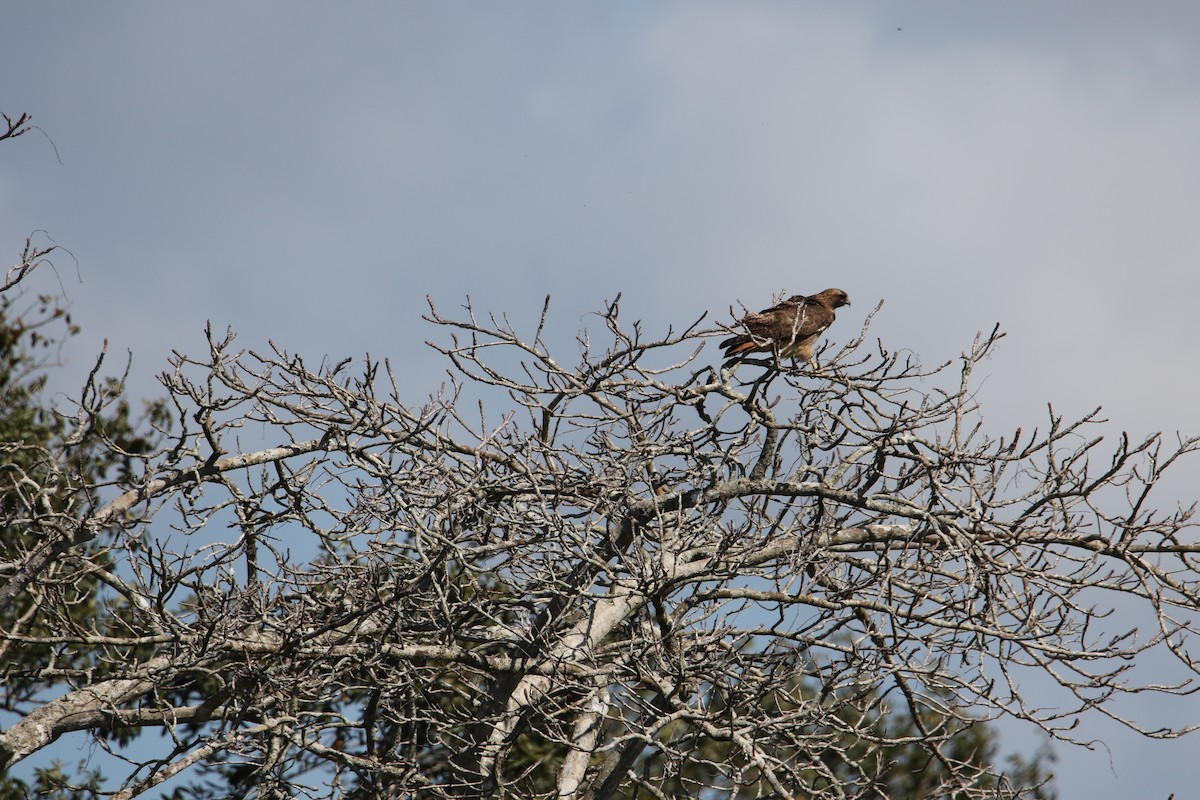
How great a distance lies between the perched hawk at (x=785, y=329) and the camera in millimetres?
7457

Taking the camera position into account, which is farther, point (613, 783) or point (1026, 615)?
point (613, 783)

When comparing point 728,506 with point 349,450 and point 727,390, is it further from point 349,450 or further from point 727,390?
point 349,450

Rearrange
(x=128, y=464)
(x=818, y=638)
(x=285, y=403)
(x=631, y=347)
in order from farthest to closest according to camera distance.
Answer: (x=128, y=464)
(x=285, y=403)
(x=631, y=347)
(x=818, y=638)

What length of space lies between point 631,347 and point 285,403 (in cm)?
232

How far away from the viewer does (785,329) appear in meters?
8.07

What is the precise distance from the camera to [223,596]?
26.3 feet

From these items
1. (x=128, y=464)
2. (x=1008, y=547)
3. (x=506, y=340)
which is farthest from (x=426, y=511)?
(x=128, y=464)

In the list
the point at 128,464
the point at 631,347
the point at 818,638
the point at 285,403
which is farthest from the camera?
the point at 128,464

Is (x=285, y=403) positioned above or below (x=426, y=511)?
above

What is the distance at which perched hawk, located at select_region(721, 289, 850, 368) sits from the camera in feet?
24.5

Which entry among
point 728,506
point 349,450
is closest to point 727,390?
point 728,506

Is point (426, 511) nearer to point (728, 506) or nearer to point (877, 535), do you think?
point (728, 506)

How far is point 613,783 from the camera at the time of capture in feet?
24.4

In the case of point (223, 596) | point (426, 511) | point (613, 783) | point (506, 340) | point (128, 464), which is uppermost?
point (128, 464)
